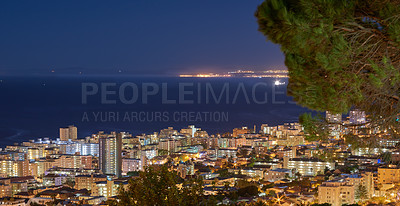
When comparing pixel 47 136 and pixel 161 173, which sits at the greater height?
pixel 161 173

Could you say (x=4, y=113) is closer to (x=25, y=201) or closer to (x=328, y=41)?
(x=25, y=201)

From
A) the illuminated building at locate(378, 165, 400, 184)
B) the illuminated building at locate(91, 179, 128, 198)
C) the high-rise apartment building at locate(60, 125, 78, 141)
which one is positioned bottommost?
the illuminated building at locate(91, 179, 128, 198)

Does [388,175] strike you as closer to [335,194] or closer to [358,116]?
[335,194]

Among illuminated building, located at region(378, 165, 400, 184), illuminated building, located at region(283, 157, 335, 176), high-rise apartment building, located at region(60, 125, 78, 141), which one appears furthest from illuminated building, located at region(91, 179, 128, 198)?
high-rise apartment building, located at region(60, 125, 78, 141)

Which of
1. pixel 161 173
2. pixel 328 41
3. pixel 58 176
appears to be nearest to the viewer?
pixel 328 41

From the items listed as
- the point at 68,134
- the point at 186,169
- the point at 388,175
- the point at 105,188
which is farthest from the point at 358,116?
the point at 68,134

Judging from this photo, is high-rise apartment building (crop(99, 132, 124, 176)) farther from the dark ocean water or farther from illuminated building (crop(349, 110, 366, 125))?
illuminated building (crop(349, 110, 366, 125))

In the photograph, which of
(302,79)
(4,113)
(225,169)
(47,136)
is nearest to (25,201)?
(225,169)

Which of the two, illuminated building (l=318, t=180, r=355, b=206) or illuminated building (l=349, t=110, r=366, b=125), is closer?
illuminated building (l=349, t=110, r=366, b=125)
